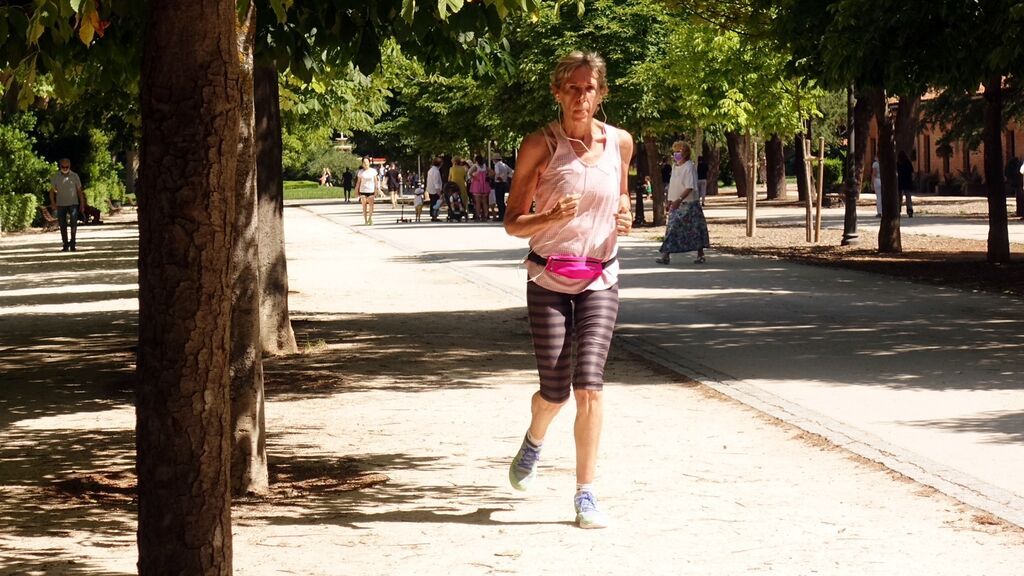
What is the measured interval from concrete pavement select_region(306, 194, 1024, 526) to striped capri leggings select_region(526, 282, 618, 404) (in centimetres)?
164

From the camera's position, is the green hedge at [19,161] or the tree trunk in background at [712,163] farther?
the tree trunk in background at [712,163]

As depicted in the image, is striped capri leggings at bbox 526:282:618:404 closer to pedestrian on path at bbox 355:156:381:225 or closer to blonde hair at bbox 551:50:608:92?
blonde hair at bbox 551:50:608:92

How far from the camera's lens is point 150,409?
14.1 ft

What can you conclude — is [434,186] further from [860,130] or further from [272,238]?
[272,238]

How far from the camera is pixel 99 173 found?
160 ft

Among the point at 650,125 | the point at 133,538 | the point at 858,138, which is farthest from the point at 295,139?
the point at 133,538

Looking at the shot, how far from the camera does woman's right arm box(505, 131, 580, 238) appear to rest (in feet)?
21.4

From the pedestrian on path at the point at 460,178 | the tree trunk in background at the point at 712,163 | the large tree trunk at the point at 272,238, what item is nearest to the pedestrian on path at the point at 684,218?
the large tree trunk at the point at 272,238

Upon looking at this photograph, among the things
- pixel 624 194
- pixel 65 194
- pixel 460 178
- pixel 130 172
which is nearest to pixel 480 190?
pixel 460 178

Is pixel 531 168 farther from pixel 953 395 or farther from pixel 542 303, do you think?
pixel 953 395

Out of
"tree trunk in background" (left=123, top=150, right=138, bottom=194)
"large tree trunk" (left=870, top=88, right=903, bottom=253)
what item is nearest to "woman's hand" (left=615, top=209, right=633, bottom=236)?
"large tree trunk" (left=870, top=88, right=903, bottom=253)

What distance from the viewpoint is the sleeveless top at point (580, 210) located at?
257 inches

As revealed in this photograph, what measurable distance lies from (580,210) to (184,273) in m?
2.59

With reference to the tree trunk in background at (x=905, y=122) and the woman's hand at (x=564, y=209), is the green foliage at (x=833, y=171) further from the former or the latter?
the woman's hand at (x=564, y=209)
